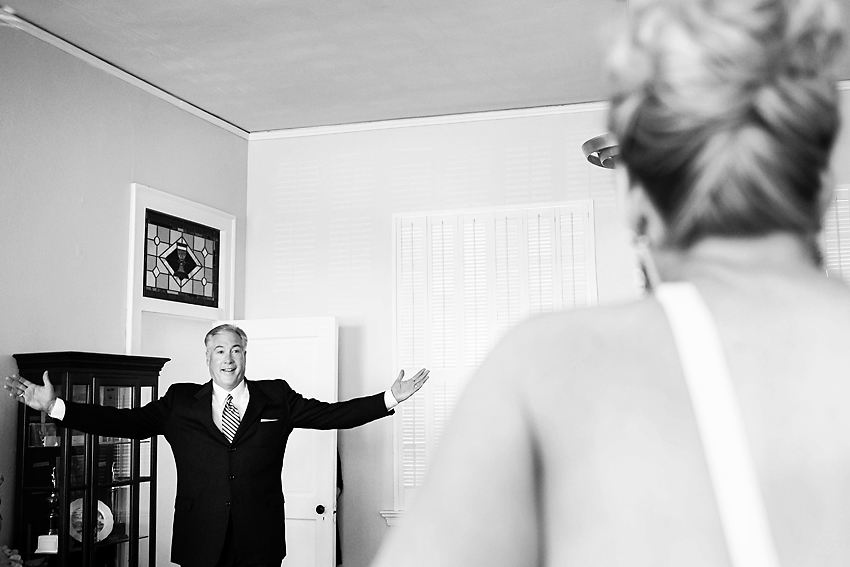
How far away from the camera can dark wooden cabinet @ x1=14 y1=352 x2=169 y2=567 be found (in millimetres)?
4633

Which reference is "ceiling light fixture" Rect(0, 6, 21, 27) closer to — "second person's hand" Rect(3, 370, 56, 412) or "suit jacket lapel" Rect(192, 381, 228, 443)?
"second person's hand" Rect(3, 370, 56, 412)

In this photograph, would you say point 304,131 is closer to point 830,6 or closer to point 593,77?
point 593,77

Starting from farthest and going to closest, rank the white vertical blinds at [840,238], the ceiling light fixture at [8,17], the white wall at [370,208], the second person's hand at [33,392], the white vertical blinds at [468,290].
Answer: the white wall at [370,208]
the white vertical blinds at [468,290]
the white vertical blinds at [840,238]
the ceiling light fixture at [8,17]
the second person's hand at [33,392]

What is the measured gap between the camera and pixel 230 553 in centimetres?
442

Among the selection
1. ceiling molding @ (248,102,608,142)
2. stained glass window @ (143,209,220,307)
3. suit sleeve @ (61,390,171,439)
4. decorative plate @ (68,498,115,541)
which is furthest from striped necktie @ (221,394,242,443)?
ceiling molding @ (248,102,608,142)

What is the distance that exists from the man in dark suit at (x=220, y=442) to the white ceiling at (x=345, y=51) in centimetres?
176

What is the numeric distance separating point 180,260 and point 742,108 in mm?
6081

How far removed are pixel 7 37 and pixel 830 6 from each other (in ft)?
17.0

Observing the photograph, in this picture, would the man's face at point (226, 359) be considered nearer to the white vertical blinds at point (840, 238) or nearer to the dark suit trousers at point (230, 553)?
the dark suit trousers at point (230, 553)

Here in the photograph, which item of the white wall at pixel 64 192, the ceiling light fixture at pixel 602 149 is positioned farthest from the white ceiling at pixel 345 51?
the ceiling light fixture at pixel 602 149

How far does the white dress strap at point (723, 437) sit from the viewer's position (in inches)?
19.5

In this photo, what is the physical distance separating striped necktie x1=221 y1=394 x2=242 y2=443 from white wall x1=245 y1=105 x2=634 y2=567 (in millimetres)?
2055

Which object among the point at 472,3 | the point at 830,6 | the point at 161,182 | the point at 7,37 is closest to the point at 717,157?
the point at 830,6

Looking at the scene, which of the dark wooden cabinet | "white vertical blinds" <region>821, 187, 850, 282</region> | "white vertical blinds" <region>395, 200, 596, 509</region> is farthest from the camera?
"white vertical blinds" <region>395, 200, 596, 509</region>
